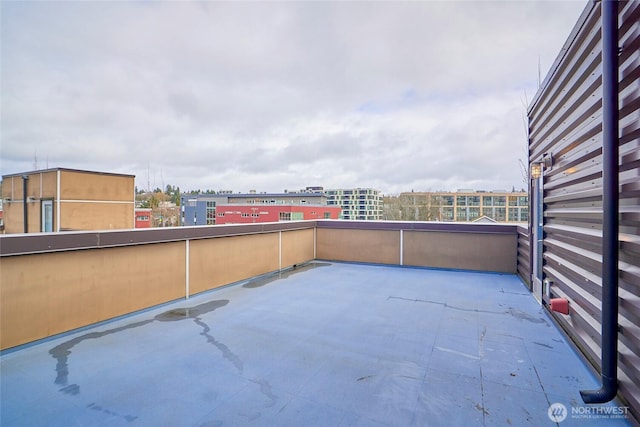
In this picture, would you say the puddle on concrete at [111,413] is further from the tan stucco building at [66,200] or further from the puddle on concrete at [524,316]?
the tan stucco building at [66,200]

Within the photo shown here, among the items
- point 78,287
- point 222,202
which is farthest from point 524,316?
point 222,202

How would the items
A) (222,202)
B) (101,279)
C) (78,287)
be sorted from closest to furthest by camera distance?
1. (78,287)
2. (101,279)
3. (222,202)

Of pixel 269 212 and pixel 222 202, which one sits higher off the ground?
pixel 222 202

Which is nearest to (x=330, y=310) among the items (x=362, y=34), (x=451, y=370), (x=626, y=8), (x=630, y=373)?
(x=451, y=370)

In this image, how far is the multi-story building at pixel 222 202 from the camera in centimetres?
4034

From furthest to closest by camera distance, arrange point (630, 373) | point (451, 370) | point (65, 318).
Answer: point (65, 318), point (451, 370), point (630, 373)

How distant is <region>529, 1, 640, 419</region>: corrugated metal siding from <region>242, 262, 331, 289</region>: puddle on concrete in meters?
4.17

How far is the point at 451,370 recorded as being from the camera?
2268 mm

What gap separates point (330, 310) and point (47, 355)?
2.78 metres

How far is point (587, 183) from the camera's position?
238 centimetres

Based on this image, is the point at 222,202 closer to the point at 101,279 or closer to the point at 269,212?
the point at 269,212

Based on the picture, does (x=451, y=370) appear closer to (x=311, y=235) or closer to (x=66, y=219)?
(x=311, y=235)

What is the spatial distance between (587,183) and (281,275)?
481 centimetres

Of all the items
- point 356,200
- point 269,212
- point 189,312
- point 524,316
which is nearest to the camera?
point 524,316
